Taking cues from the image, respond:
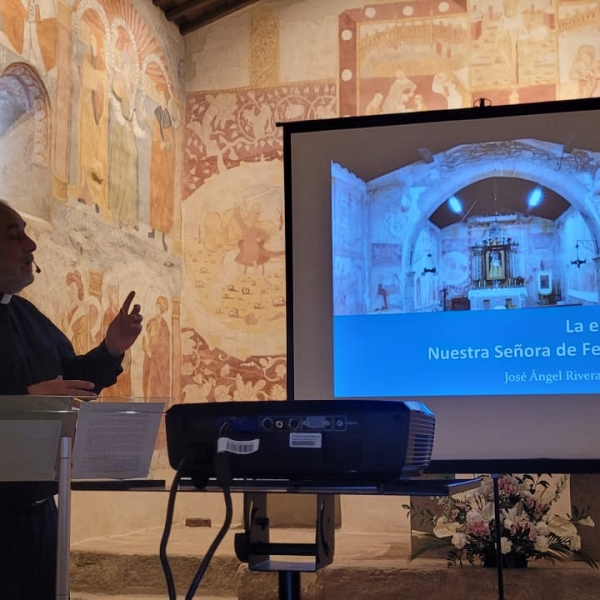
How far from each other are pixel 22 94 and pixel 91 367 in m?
3.45

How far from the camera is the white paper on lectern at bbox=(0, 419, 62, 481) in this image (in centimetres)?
164

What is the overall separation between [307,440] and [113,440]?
1.21ft

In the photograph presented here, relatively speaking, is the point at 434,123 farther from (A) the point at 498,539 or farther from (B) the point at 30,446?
(B) the point at 30,446

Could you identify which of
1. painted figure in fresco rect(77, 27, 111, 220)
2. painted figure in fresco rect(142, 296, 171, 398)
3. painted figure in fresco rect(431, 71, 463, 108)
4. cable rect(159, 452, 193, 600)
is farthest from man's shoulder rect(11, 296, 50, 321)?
painted figure in fresco rect(431, 71, 463, 108)

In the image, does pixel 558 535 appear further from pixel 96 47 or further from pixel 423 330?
pixel 96 47

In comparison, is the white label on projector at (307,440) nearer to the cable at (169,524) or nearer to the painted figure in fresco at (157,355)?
the cable at (169,524)

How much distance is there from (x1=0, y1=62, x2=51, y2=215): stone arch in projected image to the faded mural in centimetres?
71

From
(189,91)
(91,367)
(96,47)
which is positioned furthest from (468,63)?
→ (91,367)

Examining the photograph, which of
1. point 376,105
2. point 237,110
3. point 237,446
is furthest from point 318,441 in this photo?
point 237,110

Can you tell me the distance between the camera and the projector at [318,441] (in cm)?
170

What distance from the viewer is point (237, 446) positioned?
5.70ft

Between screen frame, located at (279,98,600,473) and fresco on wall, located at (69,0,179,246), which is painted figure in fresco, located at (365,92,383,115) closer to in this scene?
fresco on wall, located at (69,0,179,246)

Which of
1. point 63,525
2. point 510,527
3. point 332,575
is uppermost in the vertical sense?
point 63,525

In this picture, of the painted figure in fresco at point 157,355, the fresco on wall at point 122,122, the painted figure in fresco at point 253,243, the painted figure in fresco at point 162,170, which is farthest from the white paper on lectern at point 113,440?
the painted figure in fresco at point 253,243
